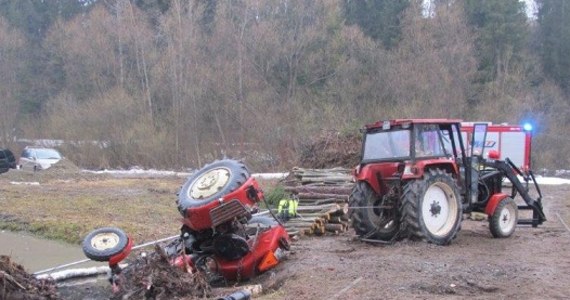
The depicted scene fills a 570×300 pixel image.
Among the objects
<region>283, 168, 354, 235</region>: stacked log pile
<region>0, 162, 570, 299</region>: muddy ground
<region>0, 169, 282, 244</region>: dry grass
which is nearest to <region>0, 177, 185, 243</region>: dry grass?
<region>0, 169, 282, 244</region>: dry grass

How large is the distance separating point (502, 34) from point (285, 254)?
43749 mm

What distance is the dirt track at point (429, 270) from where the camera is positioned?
23.8ft

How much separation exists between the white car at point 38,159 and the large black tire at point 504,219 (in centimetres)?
2528

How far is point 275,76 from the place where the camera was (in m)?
46.5

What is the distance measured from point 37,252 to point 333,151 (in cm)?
1225

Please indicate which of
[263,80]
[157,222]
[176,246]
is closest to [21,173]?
[157,222]

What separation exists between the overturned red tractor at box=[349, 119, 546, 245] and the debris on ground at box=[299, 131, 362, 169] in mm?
10186

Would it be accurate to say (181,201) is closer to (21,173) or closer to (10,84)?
(21,173)

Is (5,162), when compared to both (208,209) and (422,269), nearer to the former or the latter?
(208,209)

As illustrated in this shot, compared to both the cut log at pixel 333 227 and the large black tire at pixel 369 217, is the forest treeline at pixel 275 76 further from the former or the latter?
the large black tire at pixel 369 217

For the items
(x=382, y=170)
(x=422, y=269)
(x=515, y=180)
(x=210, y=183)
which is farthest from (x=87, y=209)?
(x=422, y=269)

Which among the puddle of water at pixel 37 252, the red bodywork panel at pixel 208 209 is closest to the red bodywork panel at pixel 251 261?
the red bodywork panel at pixel 208 209

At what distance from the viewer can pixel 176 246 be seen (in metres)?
9.04

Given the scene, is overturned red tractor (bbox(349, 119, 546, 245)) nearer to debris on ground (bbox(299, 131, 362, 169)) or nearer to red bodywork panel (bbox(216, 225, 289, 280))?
red bodywork panel (bbox(216, 225, 289, 280))
